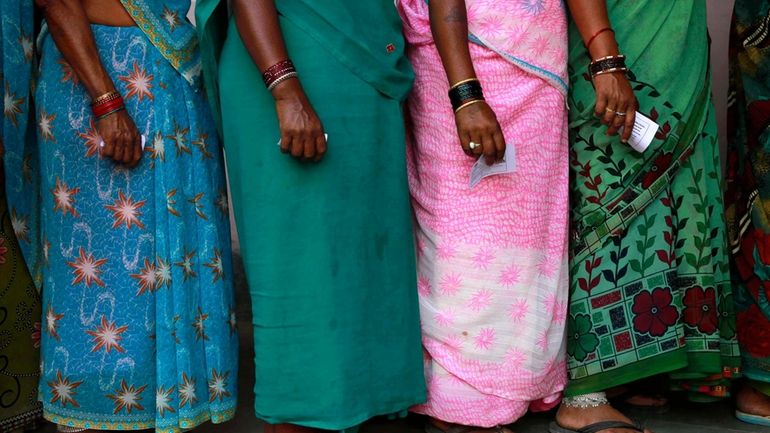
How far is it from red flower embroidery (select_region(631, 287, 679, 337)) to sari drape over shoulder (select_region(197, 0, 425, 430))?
0.74 metres

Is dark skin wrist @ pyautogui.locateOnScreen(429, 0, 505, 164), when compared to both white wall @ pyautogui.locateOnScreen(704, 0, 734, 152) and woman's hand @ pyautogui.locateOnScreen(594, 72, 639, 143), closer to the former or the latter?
woman's hand @ pyautogui.locateOnScreen(594, 72, 639, 143)

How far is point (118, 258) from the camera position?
2658 millimetres

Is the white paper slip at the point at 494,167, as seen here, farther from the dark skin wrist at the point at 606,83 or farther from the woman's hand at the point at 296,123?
the woman's hand at the point at 296,123

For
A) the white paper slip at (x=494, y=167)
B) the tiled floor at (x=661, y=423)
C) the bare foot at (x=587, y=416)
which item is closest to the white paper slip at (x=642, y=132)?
the white paper slip at (x=494, y=167)

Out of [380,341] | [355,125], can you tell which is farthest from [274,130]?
[380,341]

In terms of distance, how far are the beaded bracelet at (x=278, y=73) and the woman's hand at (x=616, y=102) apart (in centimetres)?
90

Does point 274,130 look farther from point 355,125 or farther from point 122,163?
point 122,163

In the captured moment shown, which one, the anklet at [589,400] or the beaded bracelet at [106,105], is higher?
the beaded bracelet at [106,105]

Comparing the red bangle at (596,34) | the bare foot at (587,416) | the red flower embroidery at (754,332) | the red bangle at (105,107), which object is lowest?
the bare foot at (587,416)

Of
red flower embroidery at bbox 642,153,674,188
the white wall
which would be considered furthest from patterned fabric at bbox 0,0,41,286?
the white wall

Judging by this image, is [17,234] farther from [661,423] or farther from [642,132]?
[661,423]

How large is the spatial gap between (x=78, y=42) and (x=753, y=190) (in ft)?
6.71

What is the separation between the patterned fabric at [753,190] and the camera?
9.57 ft

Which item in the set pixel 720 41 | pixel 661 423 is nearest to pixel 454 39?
pixel 661 423
